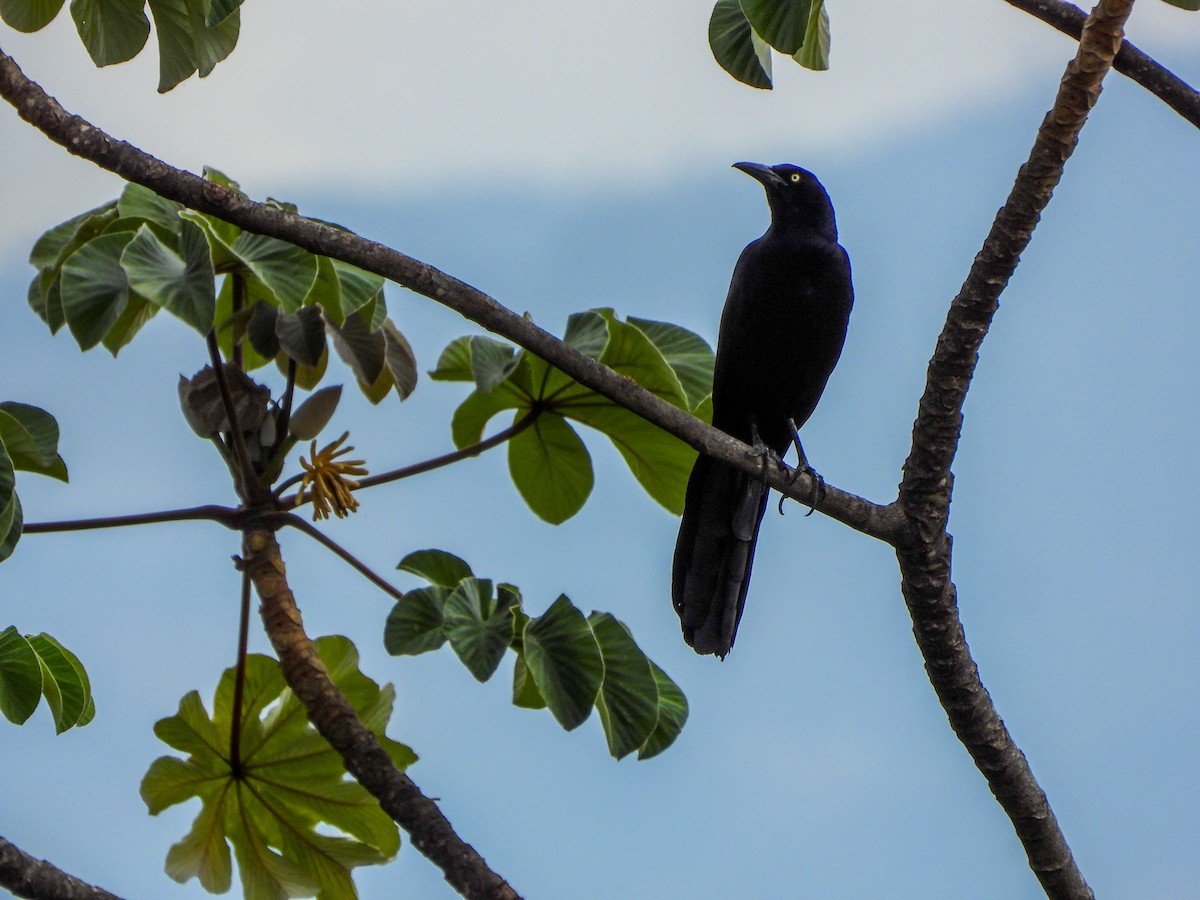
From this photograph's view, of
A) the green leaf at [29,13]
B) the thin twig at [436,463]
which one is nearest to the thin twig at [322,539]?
the thin twig at [436,463]

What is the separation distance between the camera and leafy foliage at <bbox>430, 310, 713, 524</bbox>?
11.2 ft

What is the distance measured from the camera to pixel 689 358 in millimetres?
3719

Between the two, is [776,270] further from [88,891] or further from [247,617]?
[88,891]

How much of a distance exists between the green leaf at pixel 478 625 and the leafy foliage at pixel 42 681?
935 mm

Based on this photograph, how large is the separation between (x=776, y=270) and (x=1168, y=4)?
4.54ft

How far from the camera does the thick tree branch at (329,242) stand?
8.17 feet

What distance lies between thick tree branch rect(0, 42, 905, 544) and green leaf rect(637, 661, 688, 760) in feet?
3.13

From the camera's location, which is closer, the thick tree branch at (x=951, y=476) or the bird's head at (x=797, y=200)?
the thick tree branch at (x=951, y=476)

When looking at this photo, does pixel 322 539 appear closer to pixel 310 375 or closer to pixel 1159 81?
pixel 310 375

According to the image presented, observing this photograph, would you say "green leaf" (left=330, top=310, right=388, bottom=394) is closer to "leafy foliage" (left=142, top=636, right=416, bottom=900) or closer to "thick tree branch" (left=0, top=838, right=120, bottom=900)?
"leafy foliage" (left=142, top=636, right=416, bottom=900)

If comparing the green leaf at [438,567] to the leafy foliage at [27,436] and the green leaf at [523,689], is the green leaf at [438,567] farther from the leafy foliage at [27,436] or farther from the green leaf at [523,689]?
the leafy foliage at [27,436]

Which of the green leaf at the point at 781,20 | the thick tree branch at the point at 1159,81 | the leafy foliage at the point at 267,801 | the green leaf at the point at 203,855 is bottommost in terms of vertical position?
the green leaf at the point at 203,855

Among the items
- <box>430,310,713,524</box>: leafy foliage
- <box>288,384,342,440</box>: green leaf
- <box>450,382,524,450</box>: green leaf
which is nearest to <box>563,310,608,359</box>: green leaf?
<box>430,310,713,524</box>: leafy foliage

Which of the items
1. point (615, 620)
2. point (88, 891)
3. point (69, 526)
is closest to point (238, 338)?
point (69, 526)
